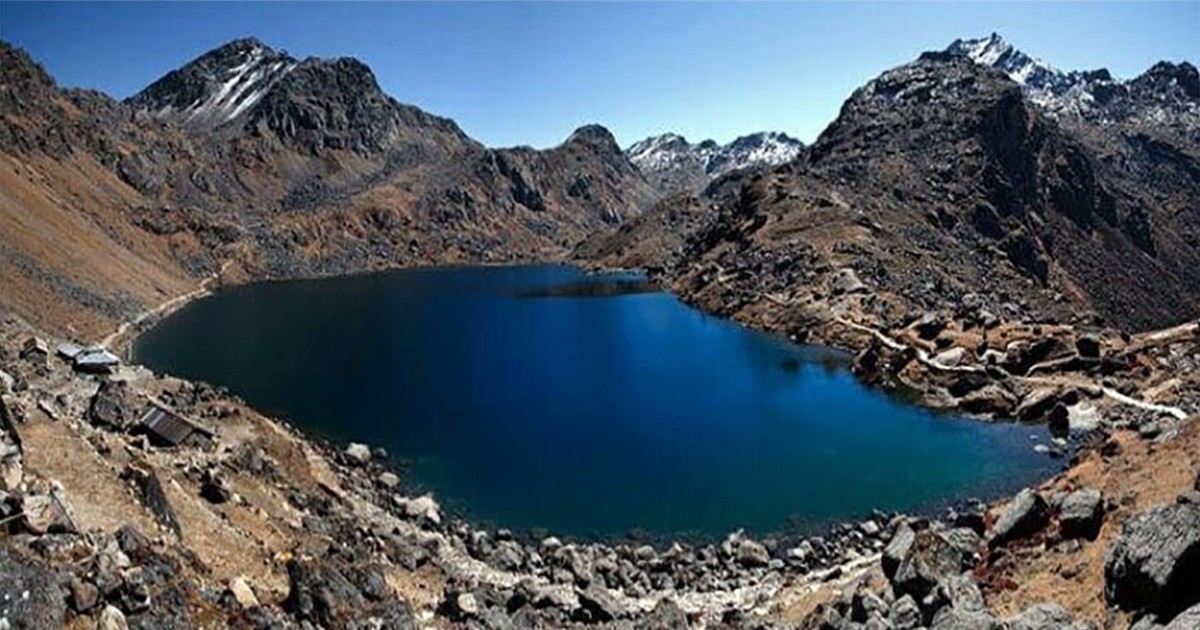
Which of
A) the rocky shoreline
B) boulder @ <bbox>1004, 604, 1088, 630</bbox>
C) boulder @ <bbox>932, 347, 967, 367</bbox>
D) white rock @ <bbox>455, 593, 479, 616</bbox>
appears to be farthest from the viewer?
boulder @ <bbox>932, 347, 967, 367</bbox>

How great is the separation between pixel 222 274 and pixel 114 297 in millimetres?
70312

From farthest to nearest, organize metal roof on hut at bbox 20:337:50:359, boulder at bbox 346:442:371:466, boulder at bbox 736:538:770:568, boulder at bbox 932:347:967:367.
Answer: boulder at bbox 932:347:967:367 < boulder at bbox 346:442:371:466 < metal roof on hut at bbox 20:337:50:359 < boulder at bbox 736:538:770:568

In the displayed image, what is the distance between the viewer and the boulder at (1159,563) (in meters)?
22.2

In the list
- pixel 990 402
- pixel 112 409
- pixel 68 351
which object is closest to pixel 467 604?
pixel 112 409

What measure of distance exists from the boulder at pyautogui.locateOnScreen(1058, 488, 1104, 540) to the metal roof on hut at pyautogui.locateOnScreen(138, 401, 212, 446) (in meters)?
41.1

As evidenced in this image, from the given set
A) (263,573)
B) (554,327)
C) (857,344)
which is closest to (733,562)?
(263,573)

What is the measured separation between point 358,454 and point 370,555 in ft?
81.9

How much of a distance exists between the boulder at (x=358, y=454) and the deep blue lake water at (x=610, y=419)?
240 centimetres

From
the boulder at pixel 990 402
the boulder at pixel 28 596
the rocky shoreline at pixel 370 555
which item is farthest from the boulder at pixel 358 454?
the boulder at pixel 990 402

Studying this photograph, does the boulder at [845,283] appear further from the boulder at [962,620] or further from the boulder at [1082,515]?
the boulder at [962,620]

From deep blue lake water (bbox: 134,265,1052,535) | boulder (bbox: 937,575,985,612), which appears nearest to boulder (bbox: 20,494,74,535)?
boulder (bbox: 937,575,985,612)

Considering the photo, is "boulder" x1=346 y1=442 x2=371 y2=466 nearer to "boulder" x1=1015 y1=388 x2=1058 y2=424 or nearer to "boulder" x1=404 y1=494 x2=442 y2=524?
"boulder" x1=404 y1=494 x2=442 y2=524

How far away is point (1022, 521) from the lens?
3297 centimetres

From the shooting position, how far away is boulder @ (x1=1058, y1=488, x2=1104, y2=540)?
3142 centimetres
